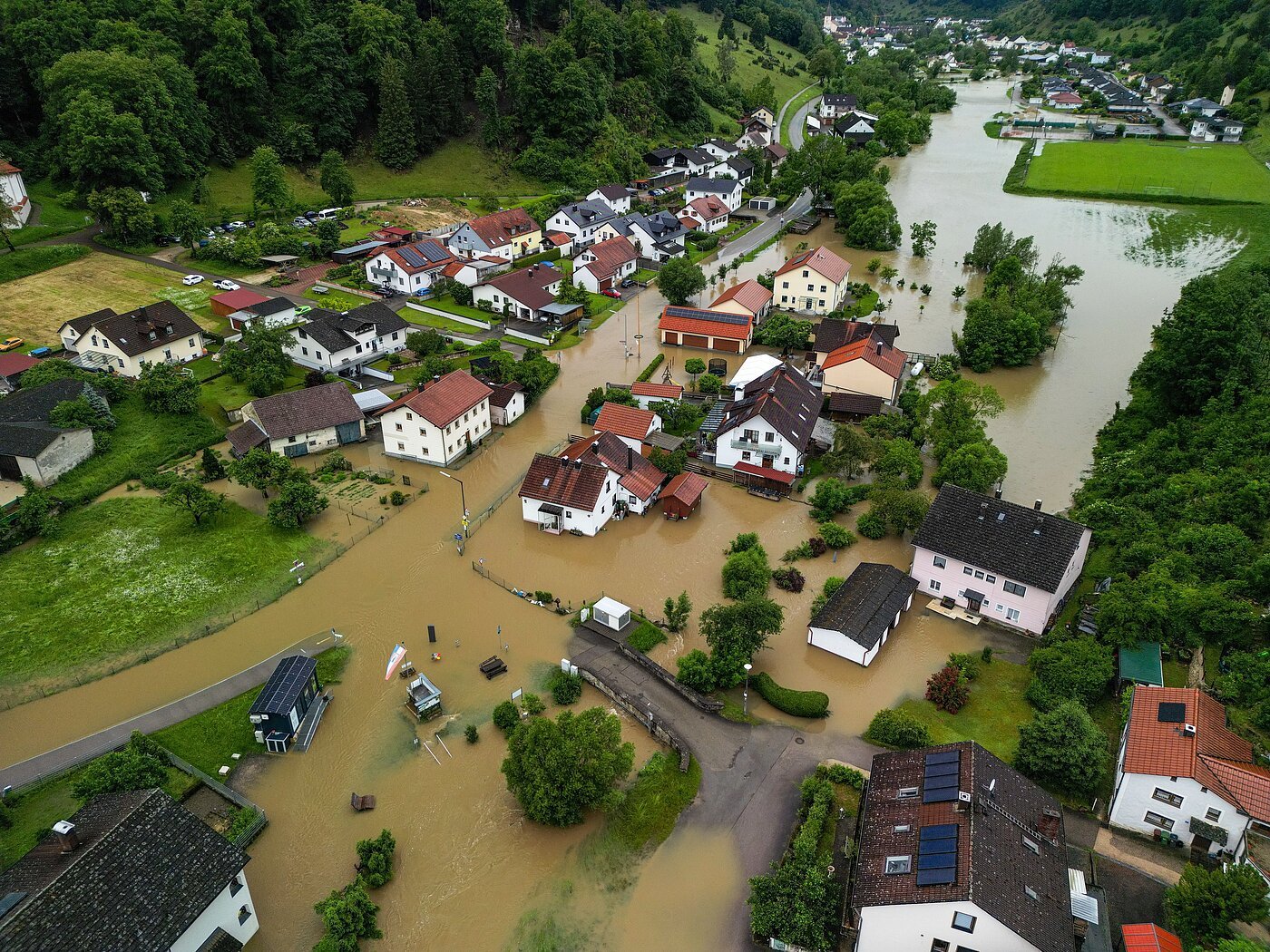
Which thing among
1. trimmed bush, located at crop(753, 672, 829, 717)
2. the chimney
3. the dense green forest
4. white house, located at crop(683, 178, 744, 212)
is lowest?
trimmed bush, located at crop(753, 672, 829, 717)

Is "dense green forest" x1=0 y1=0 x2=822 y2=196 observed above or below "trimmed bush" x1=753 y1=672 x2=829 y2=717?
above

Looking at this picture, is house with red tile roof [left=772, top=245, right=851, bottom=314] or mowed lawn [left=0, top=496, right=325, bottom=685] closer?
mowed lawn [left=0, top=496, right=325, bottom=685]

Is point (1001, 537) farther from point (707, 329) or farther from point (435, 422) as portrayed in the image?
point (707, 329)

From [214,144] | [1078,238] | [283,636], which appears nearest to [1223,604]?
[283,636]

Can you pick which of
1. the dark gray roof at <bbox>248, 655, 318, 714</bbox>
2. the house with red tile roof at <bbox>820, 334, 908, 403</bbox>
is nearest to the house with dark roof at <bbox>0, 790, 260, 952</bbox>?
the dark gray roof at <bbox>248, 655, 318, 714</bbox>

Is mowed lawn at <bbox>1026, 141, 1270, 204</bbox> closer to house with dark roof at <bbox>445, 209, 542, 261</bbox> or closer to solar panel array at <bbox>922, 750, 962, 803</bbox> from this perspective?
house with dark roof at <bbox>445, 209, 542, 261</bbox>

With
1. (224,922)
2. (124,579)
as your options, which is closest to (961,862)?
(224,922)

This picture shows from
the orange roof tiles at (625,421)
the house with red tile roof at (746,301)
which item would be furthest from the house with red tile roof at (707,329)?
the orange roof tiles at (625,421)

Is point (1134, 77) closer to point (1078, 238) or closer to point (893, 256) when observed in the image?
point (1078, 238)
